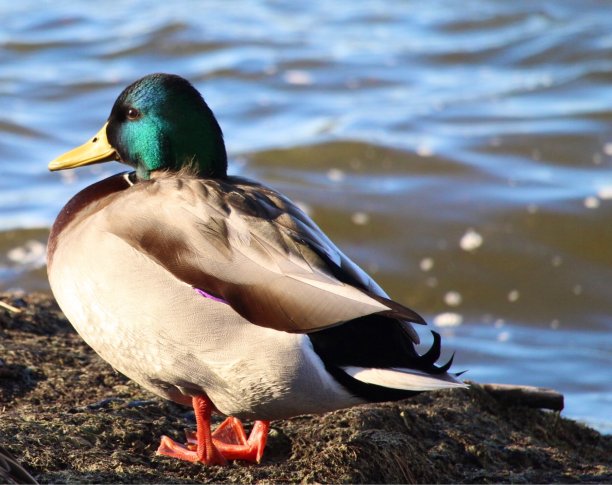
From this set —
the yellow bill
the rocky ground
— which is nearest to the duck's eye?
the yellow bill

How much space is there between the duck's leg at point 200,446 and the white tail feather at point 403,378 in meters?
0.53

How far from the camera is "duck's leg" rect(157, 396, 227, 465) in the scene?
3.29 metres

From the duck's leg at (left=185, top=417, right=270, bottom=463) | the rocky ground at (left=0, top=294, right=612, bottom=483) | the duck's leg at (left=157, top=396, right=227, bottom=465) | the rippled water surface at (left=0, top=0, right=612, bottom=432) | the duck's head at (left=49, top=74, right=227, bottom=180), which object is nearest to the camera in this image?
the rocky ground at (left=0, top=294, right=612, bottom=483)

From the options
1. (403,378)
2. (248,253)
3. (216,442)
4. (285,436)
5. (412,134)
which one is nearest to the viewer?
(403,378)

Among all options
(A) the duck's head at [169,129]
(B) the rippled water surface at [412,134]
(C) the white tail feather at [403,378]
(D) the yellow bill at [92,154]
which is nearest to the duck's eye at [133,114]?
(A) the duck's head at [169,129]

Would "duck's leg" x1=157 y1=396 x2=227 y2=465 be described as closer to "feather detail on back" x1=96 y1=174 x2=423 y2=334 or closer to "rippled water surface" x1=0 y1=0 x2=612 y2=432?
"feather detail on back" x1=96 y1=174 x2=423 y2=334

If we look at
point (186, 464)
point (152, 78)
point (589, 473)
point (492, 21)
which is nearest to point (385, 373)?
point (186, 464)

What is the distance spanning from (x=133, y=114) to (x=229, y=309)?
910mm

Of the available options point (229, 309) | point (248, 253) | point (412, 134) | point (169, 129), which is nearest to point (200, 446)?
point (229, 309)

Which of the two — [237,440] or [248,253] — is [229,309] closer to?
[248,253]

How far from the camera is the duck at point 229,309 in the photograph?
3.02m

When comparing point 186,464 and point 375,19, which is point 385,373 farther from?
point 375,19

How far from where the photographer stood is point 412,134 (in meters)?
10.0

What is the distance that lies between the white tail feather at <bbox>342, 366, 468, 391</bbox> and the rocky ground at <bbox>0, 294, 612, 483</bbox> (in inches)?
14.5
